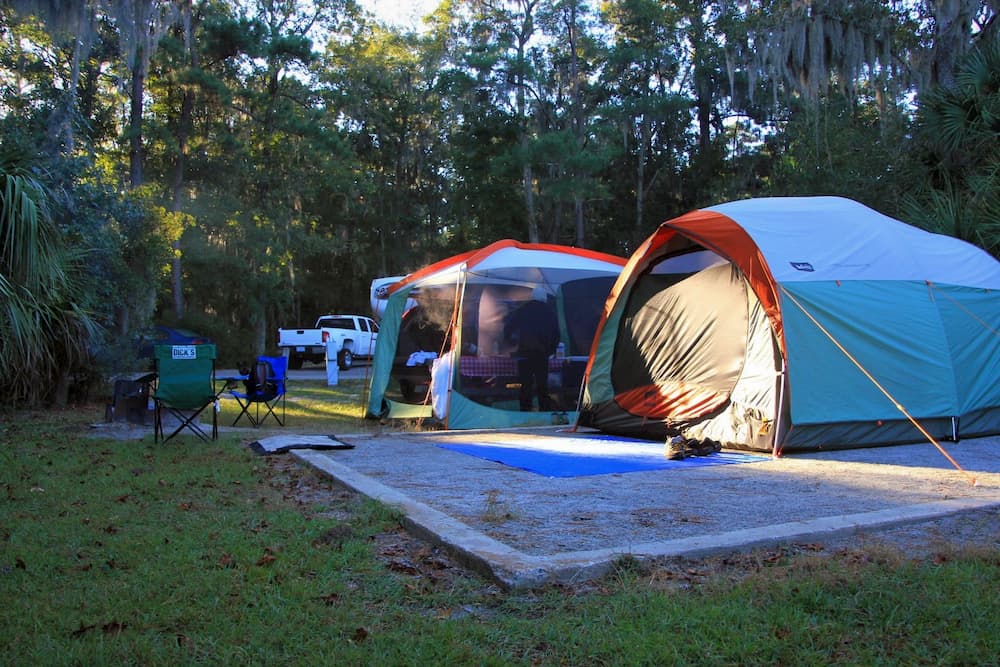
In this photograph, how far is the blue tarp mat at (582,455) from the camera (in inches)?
235

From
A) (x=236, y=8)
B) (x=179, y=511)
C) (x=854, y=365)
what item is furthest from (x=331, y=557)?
(x=236, y=8)

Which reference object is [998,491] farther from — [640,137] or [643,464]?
[640,137]

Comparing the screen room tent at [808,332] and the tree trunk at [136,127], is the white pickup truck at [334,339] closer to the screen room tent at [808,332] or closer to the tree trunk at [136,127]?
the tree trunk at [136,127]

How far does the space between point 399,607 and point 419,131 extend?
96.9ft

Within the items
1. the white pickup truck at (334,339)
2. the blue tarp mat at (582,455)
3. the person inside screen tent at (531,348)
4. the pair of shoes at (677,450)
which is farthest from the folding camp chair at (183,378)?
the white pickup truck at (334,339)

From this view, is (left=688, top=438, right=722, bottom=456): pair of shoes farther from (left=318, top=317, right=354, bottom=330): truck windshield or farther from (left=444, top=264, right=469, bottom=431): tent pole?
(left=318, top=317, right=354, bottom=330): truck windshield

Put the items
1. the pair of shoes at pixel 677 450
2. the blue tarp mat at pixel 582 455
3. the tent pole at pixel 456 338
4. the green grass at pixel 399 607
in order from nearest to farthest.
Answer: the green grass at pixel 399 607 → the blue tarp mat at pixel 582 455 → the pair of shoes at pixel 677 450 → the tent pole at pixel 456 338

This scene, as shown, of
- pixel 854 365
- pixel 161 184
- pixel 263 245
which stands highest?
pixel 161 184

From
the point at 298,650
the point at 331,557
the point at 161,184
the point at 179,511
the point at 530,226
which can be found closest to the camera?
the point at 298,650

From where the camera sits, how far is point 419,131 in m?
31.0

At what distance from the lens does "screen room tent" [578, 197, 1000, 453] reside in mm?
6480

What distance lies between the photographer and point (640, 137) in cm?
2706

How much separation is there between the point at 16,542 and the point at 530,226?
75.6 ft

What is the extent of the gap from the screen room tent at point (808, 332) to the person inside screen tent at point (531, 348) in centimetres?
153
